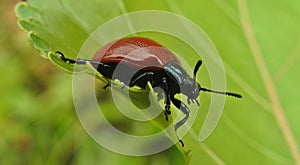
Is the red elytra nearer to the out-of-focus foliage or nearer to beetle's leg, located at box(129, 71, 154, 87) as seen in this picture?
beetle's leg, located at box(129, 71, 154, 87)

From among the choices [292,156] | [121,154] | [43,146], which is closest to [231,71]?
[292,156]

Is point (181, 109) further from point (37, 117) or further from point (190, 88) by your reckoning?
point (37, 117)

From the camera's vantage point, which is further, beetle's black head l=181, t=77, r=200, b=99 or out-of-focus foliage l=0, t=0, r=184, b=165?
out-of-focus foliage l=0, t=0, r=184, b=165

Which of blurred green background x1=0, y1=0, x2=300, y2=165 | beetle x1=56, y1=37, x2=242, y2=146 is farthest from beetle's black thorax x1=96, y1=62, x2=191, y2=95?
blurred green background x1=0, y1=0, x2=300, y2=165

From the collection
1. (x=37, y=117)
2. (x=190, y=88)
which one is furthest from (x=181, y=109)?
(x=37, y=117)

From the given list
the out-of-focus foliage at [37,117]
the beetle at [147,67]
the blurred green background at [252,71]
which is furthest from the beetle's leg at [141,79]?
the out-of-focus foliage at [37,117]

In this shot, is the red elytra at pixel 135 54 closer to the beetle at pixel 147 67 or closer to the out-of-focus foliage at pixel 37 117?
the beetle at pixel 147 67

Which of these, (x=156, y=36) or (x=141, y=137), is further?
(x=141, y=137)

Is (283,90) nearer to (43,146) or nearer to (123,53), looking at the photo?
(123,53)
